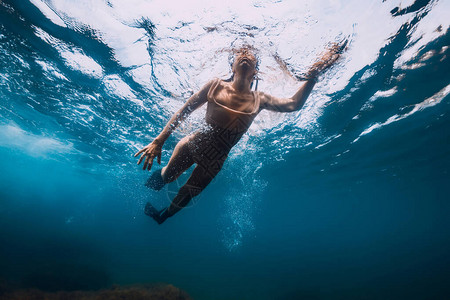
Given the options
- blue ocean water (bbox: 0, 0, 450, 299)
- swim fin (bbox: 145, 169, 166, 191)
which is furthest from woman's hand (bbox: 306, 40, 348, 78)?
swim fin (bbox: 145, 169, 166, 191)

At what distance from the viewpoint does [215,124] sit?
3.20 metres

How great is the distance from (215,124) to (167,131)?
0.84 metres

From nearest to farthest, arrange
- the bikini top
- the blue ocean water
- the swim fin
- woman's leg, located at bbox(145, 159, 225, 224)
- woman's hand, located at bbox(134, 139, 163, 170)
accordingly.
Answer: woman's hand, located at bbox(134, 139, 163, 170), the bikini top, woman's leg, located at bbox(145, 159, 225, 224), the swim fin, the blue ocean water

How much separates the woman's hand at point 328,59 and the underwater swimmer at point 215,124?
2991mm

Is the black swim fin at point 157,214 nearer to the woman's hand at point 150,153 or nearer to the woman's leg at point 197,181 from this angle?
the woman's leg at point 197,181

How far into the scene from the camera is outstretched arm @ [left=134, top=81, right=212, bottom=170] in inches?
115

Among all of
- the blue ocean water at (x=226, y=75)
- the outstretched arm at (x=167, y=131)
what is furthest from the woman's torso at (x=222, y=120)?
the blue ocean water at (x=226, y=75)

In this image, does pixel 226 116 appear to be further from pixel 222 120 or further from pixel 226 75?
pixel 226 75

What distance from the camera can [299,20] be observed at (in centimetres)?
519

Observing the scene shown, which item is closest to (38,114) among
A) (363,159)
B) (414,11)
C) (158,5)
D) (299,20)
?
(158,5)

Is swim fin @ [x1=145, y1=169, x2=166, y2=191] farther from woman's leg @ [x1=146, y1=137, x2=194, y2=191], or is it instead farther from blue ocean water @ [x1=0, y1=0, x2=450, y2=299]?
blue ocean water @ [x1=0, y1=0, x2=450, y2=299]

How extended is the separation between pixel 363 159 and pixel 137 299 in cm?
2248

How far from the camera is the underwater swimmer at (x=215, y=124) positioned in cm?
314

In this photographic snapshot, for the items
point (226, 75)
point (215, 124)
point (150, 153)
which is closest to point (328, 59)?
point (226, 75)
